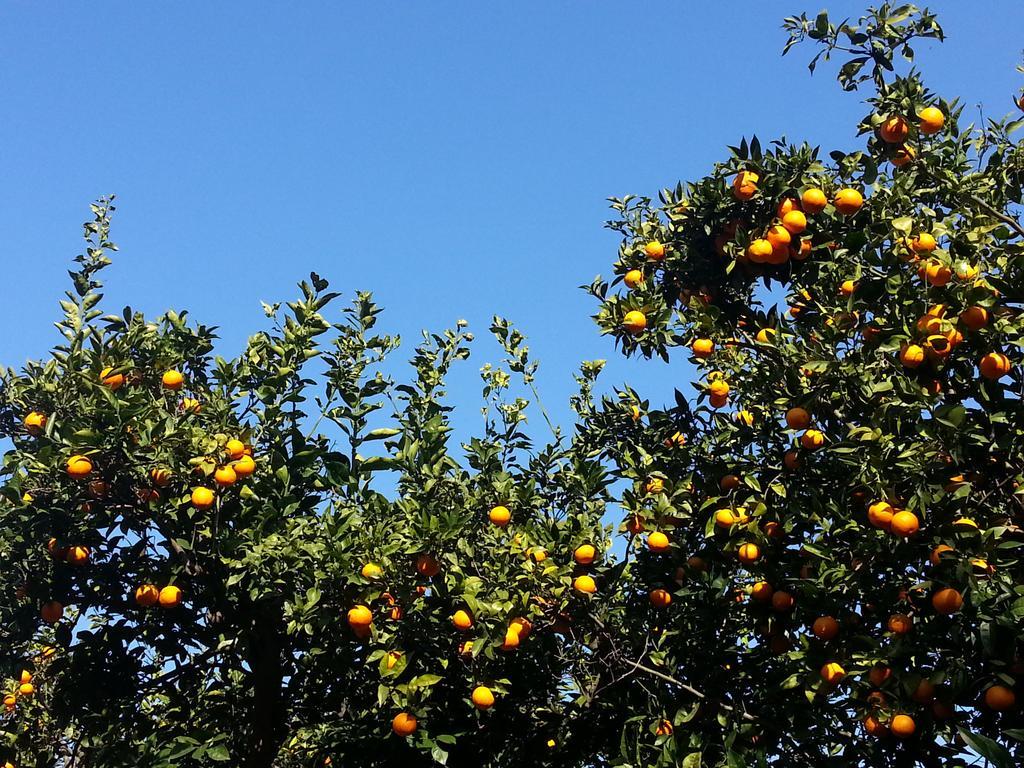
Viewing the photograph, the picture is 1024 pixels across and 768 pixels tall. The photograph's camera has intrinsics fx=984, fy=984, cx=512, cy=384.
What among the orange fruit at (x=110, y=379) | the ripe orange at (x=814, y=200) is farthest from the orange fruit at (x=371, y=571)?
the ripe orange at (x=814, y=200)

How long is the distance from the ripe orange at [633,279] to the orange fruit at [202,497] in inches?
110

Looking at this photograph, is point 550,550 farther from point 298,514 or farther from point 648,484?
point 298,514

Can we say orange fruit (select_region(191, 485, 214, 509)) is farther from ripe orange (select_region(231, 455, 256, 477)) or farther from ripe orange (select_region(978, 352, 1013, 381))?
ripe orange (select_region(978, 352, 1013, 381))

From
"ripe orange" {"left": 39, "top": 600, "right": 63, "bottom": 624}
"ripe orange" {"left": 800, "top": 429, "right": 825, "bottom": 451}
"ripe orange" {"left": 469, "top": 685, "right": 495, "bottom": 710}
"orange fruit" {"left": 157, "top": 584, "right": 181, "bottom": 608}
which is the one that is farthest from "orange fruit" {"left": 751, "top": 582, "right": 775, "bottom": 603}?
"ripe orange" {"left": 39, "top": 600, "right": 63, "bottom": 624}

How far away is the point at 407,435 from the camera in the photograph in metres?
6.22

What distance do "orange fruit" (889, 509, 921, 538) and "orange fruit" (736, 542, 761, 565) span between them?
2.82 ft

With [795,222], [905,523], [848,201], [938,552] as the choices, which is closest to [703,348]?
[795,222]

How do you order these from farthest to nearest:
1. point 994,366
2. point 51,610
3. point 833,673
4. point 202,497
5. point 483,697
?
1. point 51,610
2. point 202,497
3. point 483,697
4. point 994,366
5. point 833,673

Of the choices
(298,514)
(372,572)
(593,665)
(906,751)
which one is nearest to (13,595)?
(298,514)

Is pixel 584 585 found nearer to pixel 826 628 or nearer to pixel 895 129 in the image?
pixel 826 628

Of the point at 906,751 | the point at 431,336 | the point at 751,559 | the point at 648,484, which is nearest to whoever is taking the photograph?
the point at 906,751

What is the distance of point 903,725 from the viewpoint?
13.7 ft

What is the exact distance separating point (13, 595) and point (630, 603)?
12.3 feet

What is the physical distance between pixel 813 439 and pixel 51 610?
4613 mm
